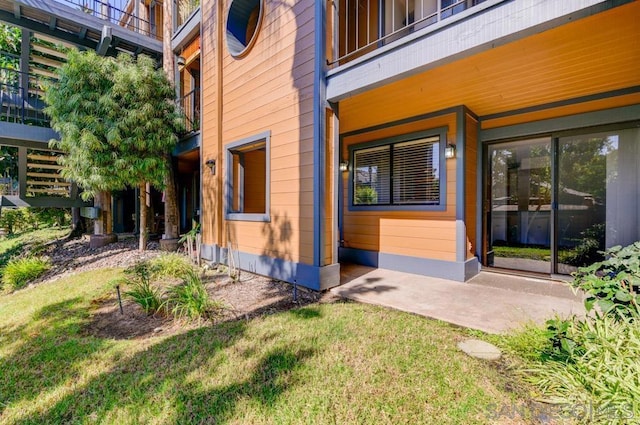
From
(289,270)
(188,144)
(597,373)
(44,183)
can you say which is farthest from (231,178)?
(44,183)

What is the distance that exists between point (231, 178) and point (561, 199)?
5763 millimetres

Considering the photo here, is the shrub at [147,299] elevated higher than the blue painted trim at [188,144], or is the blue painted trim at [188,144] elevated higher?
the blue painted trim at [188,144]

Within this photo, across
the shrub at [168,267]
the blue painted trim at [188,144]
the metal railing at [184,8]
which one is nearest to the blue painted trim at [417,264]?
the shrub at [168,267]

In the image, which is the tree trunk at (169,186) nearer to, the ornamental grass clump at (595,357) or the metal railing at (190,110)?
the metal railing at (190,110)

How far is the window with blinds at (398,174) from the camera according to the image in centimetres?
507

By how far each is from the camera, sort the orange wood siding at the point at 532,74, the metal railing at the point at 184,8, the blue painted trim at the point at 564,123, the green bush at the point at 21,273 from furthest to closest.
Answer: the metal railing at the point at 184,8 < the green bush at the point at 21,273 < the blue painted trim at the point at 564,123 < the orange wood siding at the point at 532,74

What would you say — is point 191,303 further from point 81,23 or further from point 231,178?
point 81,23

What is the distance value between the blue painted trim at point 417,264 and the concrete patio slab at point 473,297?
0.12 m

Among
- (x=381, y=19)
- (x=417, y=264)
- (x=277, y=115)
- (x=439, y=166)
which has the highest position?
(x=381, y=19)

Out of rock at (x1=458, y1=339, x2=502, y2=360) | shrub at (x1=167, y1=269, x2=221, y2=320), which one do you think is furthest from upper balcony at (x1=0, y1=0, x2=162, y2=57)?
rock at (x1=458, y1=339, x2=502, y2=360)

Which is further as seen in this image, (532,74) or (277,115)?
(277,115)

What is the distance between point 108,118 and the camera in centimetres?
604

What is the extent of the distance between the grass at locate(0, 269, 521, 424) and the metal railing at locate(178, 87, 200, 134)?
554 cm

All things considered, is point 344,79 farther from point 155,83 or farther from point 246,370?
point 155,83
